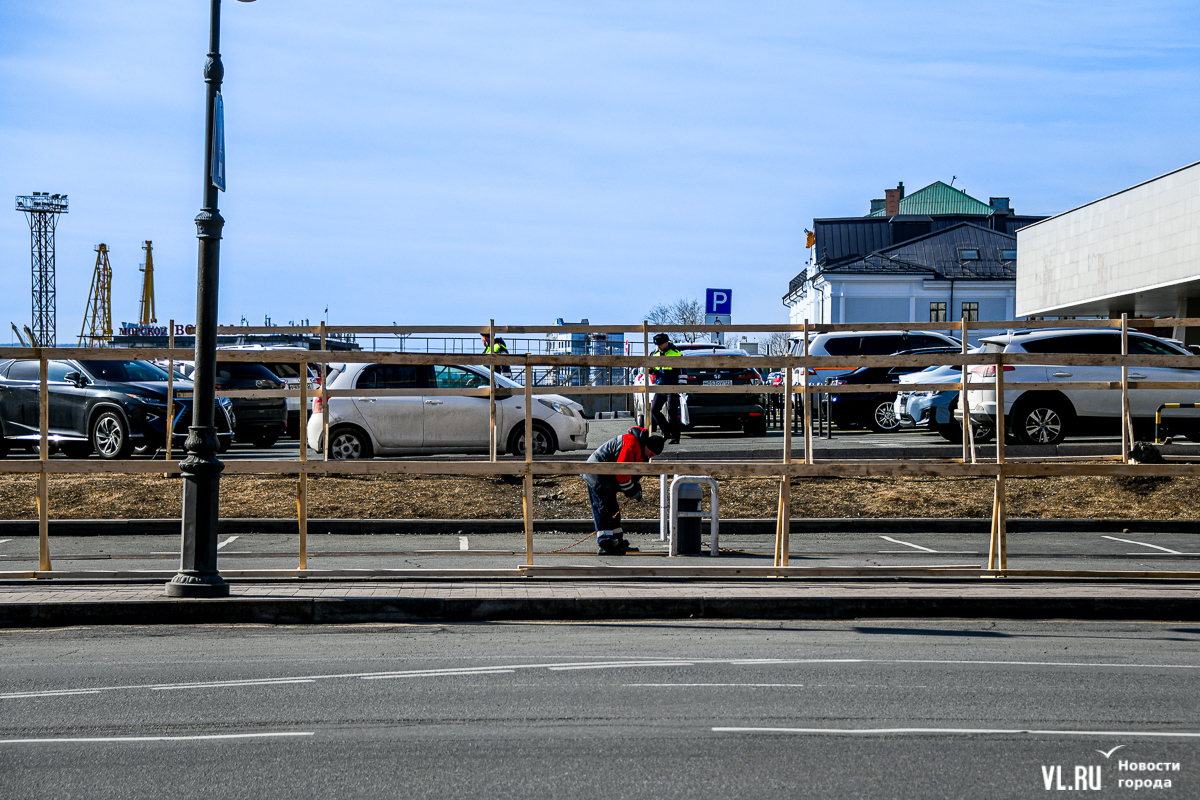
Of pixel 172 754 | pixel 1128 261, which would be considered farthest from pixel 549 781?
pixel 1128 261

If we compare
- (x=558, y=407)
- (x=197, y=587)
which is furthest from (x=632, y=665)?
(x=558, y=407)

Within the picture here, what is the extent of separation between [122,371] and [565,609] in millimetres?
11651

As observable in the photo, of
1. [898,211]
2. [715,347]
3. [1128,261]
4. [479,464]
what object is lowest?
[479,464]

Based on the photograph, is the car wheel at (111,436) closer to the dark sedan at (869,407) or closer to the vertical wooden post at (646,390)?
the vertical wooden post at (646,390)

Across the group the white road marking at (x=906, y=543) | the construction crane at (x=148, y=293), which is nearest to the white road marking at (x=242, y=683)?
the white road marking at (x=906, y=543)

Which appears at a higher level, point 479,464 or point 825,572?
point 479,464

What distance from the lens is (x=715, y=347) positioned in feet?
82.0

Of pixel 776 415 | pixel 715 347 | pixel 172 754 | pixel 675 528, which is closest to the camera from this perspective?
pixel 172 754

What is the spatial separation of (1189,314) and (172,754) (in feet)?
111

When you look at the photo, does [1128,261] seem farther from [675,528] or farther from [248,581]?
[248,581]

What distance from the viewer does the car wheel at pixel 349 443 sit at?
1622 centimetres

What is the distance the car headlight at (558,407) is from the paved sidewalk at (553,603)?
7059 mm

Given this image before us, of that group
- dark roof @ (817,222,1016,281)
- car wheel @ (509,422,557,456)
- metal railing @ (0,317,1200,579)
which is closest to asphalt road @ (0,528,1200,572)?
metal railing @ (0,317,1200,579)

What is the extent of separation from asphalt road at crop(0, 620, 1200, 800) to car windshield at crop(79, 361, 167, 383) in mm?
10075
